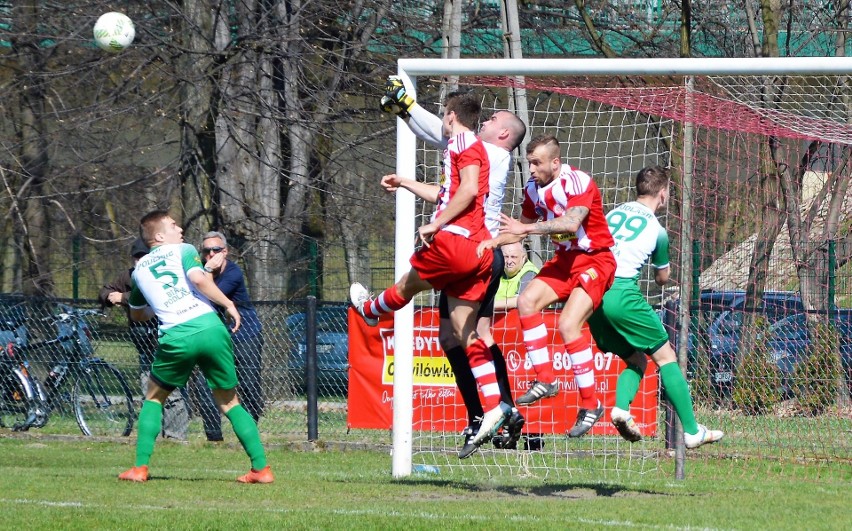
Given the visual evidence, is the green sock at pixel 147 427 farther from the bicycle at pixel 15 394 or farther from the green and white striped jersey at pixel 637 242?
the bicycle at pixel 15 394

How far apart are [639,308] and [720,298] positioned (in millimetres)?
4240

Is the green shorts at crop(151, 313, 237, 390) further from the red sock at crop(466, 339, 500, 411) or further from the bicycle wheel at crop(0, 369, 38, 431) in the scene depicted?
the bicycle wheel at crop(0, 369, 38, 431)

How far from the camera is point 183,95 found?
15.8 m

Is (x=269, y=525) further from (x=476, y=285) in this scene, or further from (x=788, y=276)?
(x=788, y=276)

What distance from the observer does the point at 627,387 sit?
27.2 ft

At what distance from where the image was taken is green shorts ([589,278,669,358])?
8.04 m

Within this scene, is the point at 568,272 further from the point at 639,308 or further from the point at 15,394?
the point at 15,394

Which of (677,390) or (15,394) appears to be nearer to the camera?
(677,390)

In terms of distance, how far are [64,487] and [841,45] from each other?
1329 centimetres

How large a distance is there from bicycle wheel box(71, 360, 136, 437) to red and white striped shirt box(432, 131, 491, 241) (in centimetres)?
640

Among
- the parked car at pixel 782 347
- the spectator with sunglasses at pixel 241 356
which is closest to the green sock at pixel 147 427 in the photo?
the spectator with sunglasses at pixel 241 356

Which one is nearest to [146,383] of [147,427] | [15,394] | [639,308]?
[15,394]

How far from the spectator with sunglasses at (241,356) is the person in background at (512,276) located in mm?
2996

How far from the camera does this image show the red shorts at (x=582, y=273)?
301 inches
